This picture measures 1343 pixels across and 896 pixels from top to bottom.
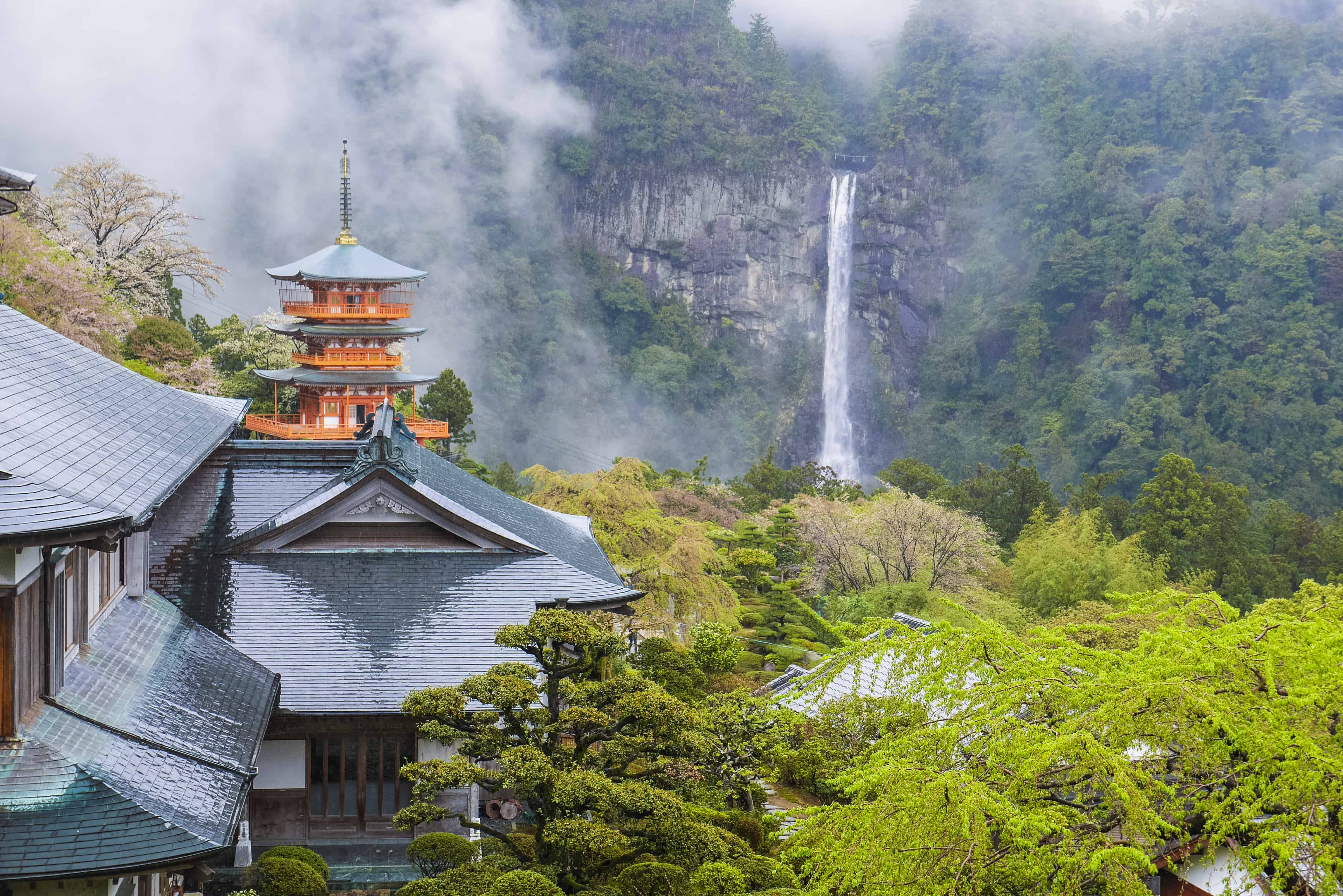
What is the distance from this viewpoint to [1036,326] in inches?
3091

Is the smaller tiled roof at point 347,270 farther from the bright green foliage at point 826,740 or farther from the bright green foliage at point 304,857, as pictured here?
the bright green foliage at point 304,857

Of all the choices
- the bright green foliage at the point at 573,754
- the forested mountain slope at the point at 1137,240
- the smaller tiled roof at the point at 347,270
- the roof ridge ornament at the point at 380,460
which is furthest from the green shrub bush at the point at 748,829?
the forested mountain slope at the point at 1137,240

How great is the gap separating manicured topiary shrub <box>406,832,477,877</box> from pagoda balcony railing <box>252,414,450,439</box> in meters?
26.5

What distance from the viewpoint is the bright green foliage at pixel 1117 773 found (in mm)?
5055

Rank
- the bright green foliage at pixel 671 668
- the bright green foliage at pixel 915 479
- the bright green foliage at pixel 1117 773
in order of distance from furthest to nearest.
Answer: the bright green foliage at pixel 915 479 → the bright green foliage at pixel 671 668 → the bright green foliage at pixel 1117 773

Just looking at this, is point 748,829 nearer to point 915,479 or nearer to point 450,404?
point 915,479

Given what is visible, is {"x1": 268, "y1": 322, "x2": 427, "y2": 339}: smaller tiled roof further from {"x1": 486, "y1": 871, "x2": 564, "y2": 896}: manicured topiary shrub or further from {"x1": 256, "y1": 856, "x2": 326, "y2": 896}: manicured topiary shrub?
{"x1": 486, "y1": 871, "x2": 564, "y2": 896}: manicured topiary shrub

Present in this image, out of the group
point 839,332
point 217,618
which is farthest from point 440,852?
point 839,332

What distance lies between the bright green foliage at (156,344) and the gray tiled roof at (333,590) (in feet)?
81.4

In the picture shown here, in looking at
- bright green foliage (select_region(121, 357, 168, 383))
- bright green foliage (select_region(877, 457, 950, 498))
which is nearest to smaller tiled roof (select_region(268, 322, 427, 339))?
bright green foliage (select_region(121, 357, 168, 383))

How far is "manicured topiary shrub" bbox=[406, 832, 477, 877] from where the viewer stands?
9.99 m

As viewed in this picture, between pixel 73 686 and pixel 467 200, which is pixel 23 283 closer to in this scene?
pixel 73 686

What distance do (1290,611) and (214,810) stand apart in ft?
23.5

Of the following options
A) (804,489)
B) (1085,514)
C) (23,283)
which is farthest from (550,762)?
(804,489)
